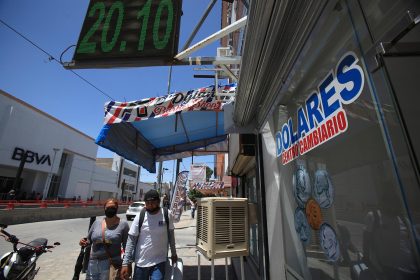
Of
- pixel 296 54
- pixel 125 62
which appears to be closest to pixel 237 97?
pixel 296 54

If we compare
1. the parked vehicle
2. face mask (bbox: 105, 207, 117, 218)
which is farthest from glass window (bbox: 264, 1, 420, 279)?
the parked vehicle

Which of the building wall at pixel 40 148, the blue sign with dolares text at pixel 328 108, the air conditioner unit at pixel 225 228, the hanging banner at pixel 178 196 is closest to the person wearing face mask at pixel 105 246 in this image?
the air conditioner unit at pixel 225 228

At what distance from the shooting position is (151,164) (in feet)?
27.9

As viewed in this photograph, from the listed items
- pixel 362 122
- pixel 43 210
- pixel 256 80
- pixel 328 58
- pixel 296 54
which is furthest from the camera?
pixel 43 210

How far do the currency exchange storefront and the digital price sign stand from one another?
5.37 feet

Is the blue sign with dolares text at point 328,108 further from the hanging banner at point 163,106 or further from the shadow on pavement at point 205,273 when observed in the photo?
the shadow on pavement at point 205,273

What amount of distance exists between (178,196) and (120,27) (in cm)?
558

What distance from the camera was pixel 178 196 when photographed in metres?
→ 7.80

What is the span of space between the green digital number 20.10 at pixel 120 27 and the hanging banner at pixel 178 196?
5.24 meters

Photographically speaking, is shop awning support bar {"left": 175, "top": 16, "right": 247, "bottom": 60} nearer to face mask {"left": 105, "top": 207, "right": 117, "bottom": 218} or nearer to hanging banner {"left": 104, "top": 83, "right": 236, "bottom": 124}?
hanging banner {"left": 104, "top": 83, "right": 236, "bottom": 124}

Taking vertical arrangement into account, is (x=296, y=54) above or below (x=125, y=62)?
below

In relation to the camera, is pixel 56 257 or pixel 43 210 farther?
pixel 43 210

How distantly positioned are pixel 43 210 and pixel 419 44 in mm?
20940

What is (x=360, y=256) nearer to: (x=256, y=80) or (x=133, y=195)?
(x=256, y=80)
